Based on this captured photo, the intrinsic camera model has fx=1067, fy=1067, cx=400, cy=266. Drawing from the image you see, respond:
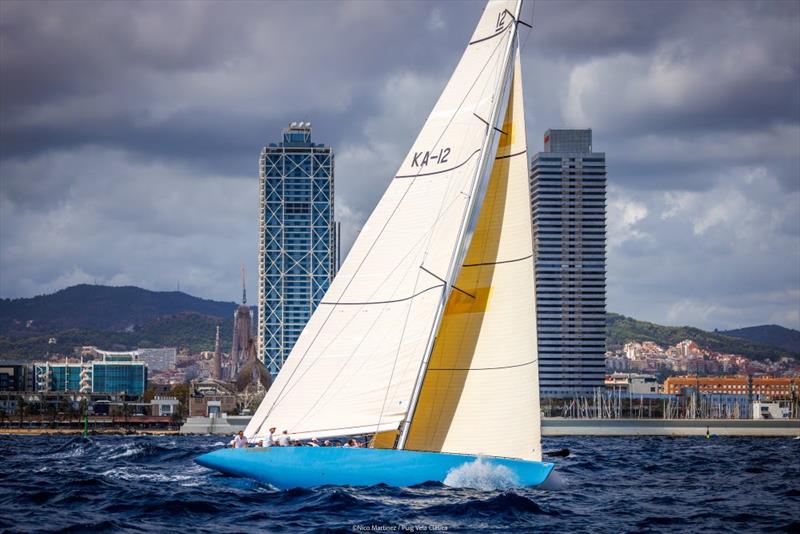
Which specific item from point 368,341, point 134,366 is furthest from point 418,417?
point 134,366

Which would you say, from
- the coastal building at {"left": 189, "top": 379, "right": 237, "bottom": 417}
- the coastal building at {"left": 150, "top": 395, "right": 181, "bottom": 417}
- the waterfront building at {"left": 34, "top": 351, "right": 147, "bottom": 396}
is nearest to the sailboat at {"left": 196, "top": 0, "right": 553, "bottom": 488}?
the coastal building at {"left": 189, "top": 379, "right": 237, "bottom": 417}

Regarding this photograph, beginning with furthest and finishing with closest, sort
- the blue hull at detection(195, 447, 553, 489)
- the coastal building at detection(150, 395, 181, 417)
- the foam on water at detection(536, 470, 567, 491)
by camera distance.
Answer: the coastal building at detection(150, 395, 181, 417) < the foam on water at detection(536, 470, 567, 491) < the blue hull at detection(195, 447, 553, 489)

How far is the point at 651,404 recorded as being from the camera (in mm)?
171375

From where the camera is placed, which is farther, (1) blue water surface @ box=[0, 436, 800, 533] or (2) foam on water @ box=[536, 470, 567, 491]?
(2) foam on water @ box=[536, 470, 567, 491]

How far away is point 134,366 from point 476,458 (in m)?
174

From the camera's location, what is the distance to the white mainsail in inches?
1032

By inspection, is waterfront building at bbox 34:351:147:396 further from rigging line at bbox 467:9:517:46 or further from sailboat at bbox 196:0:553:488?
rigging line at bbox 467:9:517:46

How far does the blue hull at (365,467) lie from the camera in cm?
2475

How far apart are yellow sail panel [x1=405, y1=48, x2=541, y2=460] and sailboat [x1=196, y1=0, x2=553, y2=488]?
0.10ft

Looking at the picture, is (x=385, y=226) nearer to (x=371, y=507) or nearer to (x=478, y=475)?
(x=478, y=475)

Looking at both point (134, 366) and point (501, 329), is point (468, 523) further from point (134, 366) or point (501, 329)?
point (134, 366)

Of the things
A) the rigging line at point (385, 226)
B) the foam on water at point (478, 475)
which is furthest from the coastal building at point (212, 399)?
the foam on water at point (478, 475)

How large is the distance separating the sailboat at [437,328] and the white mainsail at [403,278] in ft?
0.11

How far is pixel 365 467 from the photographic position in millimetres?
24781
